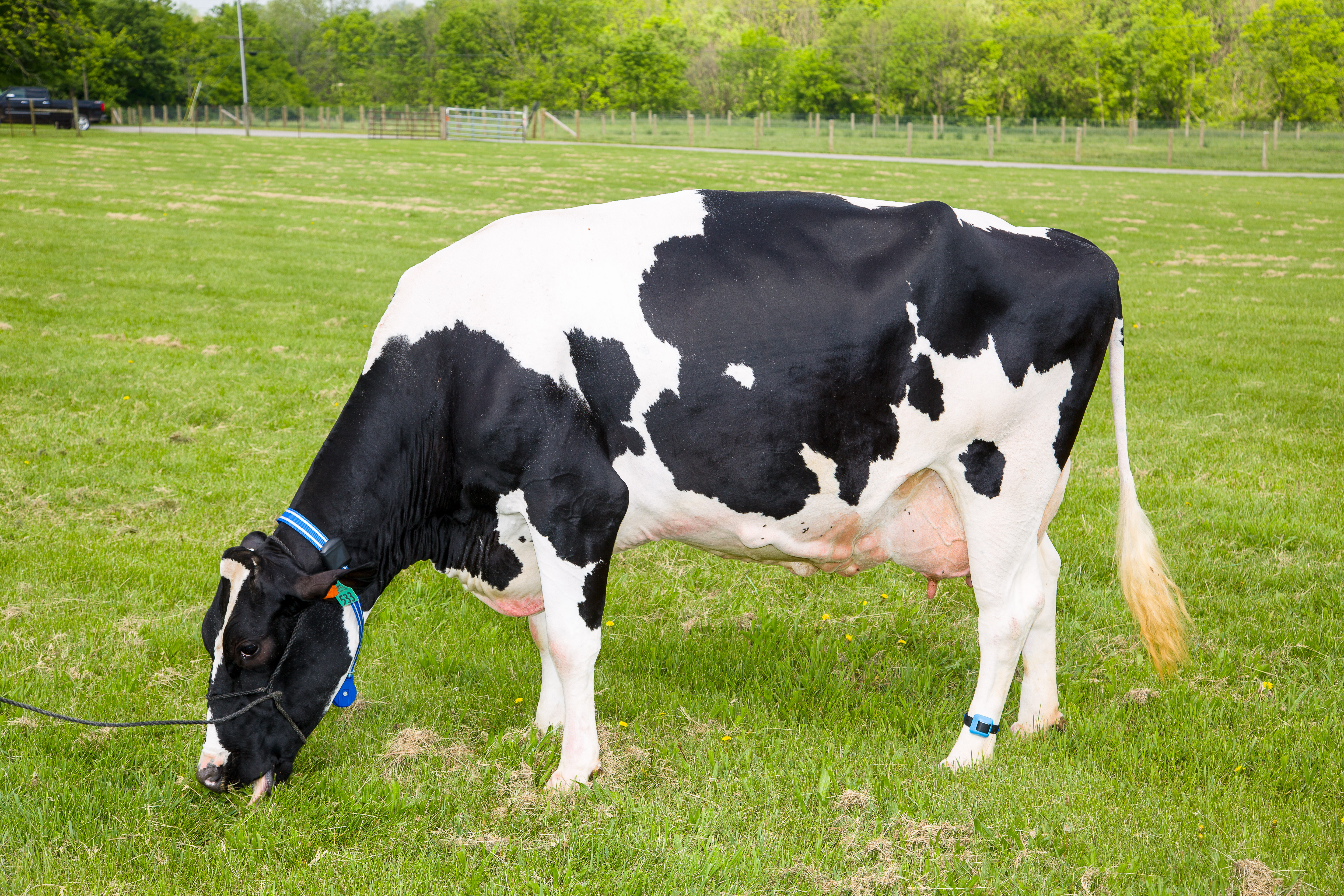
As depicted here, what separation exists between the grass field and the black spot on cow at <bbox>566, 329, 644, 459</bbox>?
33cm

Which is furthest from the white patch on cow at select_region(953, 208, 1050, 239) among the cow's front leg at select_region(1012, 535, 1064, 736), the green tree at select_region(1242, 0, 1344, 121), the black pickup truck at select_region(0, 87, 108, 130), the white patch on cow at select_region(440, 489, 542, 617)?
the green tree at select_region(1242, 0, 1344, 121)

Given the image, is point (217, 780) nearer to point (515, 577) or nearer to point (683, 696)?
point (515, 577)

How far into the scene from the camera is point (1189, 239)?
21156 millimetres

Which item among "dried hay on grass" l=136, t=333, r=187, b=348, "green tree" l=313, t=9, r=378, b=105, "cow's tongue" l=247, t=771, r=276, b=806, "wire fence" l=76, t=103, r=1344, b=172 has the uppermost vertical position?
"green tree" l=313, t=9, r=378, b=105

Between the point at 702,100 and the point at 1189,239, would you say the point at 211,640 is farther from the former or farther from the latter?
the point at 702,100

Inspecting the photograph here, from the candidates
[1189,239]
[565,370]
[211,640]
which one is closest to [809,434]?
[565,370]

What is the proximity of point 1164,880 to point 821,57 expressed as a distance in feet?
288

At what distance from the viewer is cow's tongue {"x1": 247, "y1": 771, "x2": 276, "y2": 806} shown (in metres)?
3.84

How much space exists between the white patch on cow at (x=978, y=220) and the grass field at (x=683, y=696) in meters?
1.38

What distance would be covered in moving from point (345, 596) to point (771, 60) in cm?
9298

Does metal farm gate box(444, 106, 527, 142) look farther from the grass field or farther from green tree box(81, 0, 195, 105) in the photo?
the grass field

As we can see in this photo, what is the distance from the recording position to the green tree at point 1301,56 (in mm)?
64812

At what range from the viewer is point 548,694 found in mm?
4555

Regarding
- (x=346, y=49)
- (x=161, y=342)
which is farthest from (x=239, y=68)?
(x=161, y=342)
